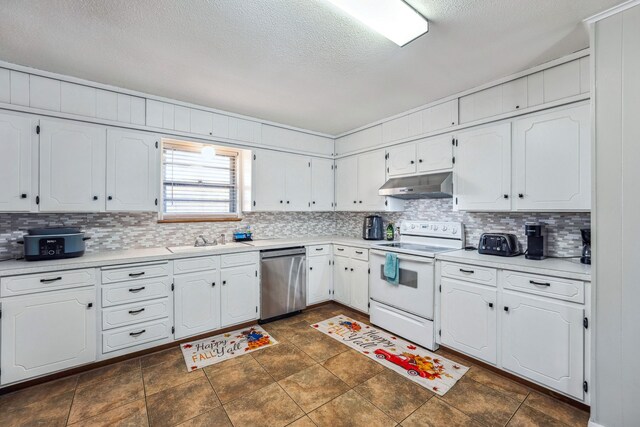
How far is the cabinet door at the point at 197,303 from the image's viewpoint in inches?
112

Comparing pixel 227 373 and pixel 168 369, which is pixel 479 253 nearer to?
pixel 227 373

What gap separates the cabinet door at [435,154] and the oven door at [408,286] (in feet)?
3.38

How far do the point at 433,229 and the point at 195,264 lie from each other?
8.97 feet

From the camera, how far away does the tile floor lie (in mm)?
1839

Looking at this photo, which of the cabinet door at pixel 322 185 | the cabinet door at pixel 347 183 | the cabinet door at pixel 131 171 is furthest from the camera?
the cabinet door at pixel 322 185

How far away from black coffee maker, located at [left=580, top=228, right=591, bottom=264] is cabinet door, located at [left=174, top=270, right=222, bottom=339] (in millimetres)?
3304

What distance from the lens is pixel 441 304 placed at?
8.77ft

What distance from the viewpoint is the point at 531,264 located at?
85.5 inches

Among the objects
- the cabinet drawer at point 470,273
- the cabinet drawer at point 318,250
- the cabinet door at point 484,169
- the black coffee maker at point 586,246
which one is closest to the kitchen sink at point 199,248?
the cabinet drawer at point 318,250

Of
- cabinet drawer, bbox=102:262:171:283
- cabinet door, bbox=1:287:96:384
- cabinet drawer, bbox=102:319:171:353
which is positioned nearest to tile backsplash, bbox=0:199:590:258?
cabinet drawer, bbox=102:262:171:283

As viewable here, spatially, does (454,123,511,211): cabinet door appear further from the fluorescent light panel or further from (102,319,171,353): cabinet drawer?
(102,319,171,353): cabinet drawer

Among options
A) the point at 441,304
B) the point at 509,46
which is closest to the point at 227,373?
the point at 441,304

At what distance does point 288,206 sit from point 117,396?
8.66ft

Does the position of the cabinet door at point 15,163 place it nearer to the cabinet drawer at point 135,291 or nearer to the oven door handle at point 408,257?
the cabinet drawer at point 135,291
